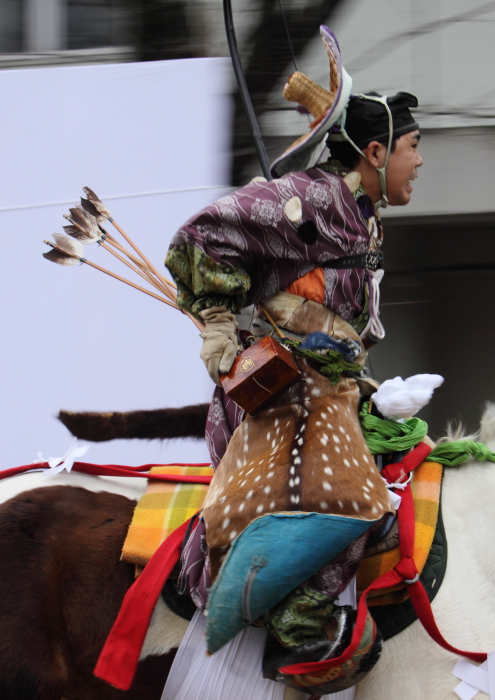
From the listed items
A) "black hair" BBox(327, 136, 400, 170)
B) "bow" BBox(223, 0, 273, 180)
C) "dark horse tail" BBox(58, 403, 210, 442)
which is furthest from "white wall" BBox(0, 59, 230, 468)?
"black hair" BBox(327, 136, 400, 170)

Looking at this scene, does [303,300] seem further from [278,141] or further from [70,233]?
[278,141]

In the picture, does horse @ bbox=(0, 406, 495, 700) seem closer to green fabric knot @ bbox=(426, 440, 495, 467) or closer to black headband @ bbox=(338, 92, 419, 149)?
green fabric knot @ bbox=(426, 440, 495, 467)

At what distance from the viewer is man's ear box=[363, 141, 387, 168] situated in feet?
5.86

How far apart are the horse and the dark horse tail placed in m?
1.36

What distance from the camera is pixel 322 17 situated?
4270mm

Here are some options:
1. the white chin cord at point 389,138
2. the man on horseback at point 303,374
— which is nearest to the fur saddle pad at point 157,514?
the man on horseback at point 303,374

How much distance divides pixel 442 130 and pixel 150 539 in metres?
3.57

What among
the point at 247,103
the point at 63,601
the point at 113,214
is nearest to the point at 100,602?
the point at 63,601

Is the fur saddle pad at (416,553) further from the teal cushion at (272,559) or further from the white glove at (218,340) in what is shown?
the white glove at (218,340)

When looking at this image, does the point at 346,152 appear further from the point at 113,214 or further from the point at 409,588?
the point at 113,214

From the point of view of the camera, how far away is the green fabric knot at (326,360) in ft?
5.31

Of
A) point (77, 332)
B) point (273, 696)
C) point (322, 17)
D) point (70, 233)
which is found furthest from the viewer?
point (322, 17)

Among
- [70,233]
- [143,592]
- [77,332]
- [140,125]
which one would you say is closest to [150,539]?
[143,592]

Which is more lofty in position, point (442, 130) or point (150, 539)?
point (442, 130)
